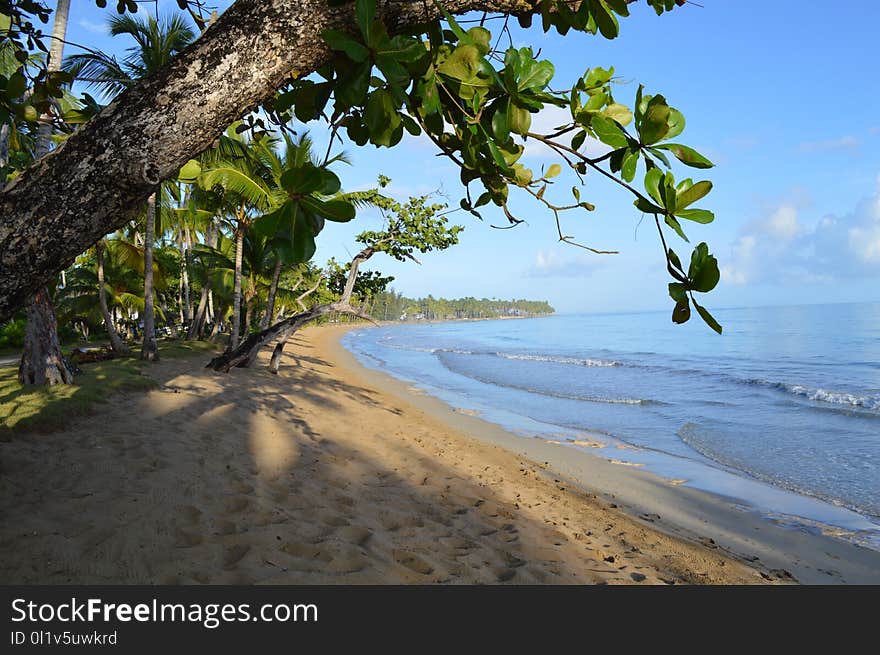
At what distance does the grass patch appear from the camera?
4.99 meters

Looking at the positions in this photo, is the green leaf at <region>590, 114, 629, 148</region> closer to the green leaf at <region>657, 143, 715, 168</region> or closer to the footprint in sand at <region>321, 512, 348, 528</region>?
the green leaf at <region>657, 143, 715, 168</region>

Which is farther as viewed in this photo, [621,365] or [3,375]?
[621,365]

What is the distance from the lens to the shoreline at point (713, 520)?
4594 millimetres

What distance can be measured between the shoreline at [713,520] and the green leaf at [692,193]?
188 inches

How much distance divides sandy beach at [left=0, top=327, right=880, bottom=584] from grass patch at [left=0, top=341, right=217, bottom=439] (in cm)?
20

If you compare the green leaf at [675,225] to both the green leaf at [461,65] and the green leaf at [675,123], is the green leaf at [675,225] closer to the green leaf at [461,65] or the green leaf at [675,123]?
the green leaf at [675,123]

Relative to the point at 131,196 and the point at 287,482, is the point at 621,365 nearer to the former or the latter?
the point at 287,482

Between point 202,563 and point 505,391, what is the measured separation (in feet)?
42.6

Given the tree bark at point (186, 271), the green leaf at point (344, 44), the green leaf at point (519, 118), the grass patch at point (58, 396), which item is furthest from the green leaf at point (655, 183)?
the tree bark at point (186, 271)

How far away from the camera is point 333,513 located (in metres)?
3.82

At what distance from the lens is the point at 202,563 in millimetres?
2736

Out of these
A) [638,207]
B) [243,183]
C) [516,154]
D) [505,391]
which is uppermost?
[243,183]

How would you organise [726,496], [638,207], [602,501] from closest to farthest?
[638,207]
[602,501]
[726,496]
